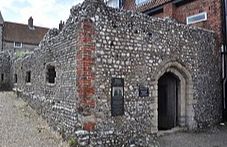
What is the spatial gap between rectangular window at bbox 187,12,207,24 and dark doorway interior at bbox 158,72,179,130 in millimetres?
3938

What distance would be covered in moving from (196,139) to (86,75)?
455 centimetres

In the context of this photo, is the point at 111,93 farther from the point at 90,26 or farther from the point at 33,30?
the point at 33,30

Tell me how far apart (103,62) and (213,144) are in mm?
4487

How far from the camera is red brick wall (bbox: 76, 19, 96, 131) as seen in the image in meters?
8.45

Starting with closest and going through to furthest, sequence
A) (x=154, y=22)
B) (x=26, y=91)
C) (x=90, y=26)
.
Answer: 1. (x=90, y=26)
2. (x=154, y=22)
3. (x=26, y=91)

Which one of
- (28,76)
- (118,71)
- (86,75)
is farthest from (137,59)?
(28,76)

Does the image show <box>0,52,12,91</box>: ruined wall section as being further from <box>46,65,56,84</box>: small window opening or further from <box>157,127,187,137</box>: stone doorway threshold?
<box>157,127,187,137</box>: stone doorway threshold

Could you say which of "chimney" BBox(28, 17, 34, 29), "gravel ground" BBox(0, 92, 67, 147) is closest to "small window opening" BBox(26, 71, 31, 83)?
"gravel ground" BBox(0, 92, 67, 147)

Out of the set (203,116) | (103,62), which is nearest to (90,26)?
(103,62)

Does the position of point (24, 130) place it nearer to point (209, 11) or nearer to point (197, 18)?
point (197, 18)

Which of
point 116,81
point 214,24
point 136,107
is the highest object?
point 214,24

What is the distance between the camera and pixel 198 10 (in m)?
14.4

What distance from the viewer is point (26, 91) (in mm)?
16219

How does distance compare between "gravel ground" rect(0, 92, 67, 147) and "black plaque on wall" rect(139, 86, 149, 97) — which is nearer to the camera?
"gravel ground" rect(0, 92, 67, 147)
